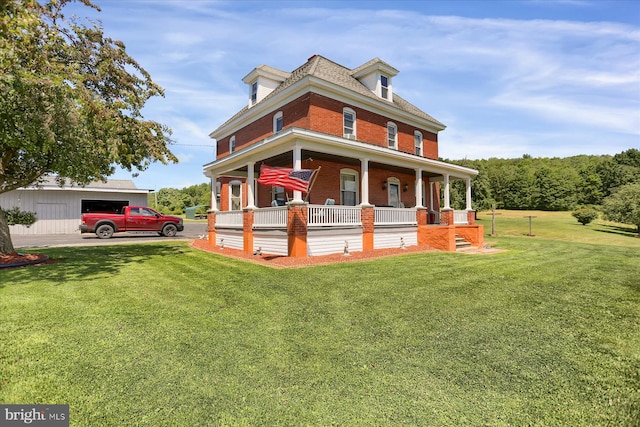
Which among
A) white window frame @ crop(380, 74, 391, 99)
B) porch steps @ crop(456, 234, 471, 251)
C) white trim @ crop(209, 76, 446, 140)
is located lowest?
porch steps @ crop(456, 234, 471, 251)

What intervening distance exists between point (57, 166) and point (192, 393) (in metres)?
9.95

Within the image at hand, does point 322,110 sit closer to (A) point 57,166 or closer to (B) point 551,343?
(A) point 57,166

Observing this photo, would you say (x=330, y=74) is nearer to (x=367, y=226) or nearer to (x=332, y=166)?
(x=332, y=166)

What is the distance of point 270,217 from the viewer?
39.4ft

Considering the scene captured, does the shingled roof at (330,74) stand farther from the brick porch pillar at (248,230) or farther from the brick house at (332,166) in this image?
the brick porch pillar at (248,230)

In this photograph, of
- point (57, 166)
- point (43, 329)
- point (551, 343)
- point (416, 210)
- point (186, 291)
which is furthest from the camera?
point (416, 210)

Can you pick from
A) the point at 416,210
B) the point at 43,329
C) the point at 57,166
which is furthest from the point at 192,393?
the point at 416,210

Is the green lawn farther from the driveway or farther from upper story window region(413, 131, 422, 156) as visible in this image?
upper story window region(413, 131, 422, 156)

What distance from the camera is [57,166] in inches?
371

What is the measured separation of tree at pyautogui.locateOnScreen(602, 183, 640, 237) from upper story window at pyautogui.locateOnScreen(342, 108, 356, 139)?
28.9 metres

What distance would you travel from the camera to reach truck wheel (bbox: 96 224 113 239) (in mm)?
19766

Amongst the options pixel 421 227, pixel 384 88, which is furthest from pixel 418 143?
pixel 421 227

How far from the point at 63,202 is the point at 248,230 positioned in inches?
900

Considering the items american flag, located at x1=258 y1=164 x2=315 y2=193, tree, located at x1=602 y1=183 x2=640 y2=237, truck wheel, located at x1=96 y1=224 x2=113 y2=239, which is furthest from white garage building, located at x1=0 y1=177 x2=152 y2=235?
tree, located at x1=602 y1=183 x2=640 y2=237
